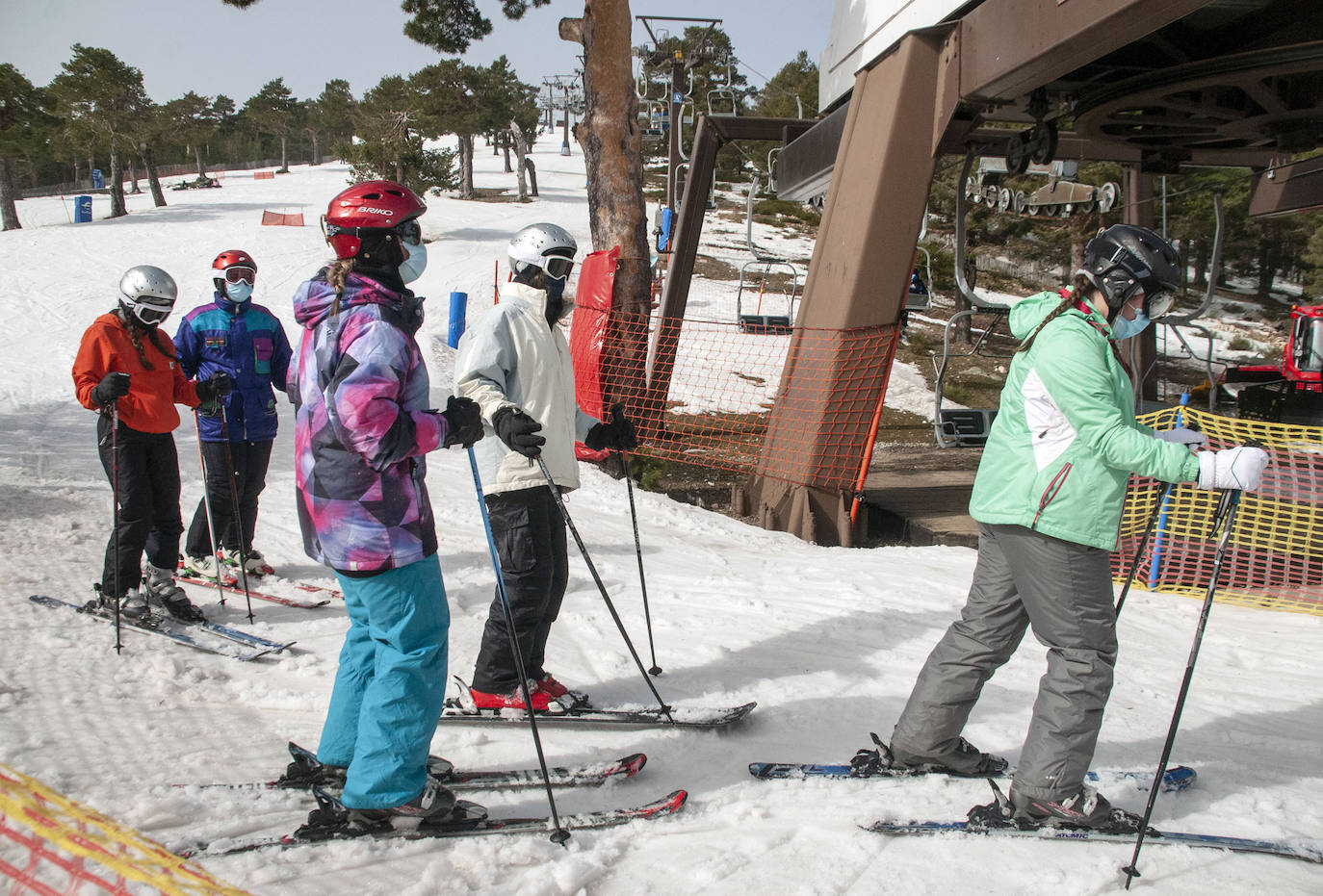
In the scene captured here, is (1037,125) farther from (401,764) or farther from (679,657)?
(401,764)

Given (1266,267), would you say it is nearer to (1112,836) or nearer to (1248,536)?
(1248,536)

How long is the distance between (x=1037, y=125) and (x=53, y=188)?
65430 millimetres

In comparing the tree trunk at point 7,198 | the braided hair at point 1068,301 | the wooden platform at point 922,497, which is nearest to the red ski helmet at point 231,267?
the braided hair at point 1068,301

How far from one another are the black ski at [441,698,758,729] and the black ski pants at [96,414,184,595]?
206cm

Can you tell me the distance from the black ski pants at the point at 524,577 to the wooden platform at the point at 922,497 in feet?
14.2

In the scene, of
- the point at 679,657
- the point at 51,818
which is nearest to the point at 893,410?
the point at 679,657

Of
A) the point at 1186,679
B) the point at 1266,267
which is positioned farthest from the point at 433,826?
the point at 1266,267

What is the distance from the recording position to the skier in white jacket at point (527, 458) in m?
3.29

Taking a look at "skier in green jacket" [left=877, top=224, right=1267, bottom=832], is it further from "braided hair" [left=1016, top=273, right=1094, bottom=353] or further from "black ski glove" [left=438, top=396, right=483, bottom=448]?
"black ski glove" [left=438, top=396, right=483, bottom=448]

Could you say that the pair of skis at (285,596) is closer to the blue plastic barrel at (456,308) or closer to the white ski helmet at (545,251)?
the white ski helmet at (545,251)

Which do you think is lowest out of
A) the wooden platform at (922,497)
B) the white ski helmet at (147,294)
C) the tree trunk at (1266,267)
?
the wooden platform at (922,497)

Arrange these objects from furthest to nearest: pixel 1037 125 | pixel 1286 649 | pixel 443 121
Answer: pixel 443 121 < pixel 1037 125 < pixel 1286 649

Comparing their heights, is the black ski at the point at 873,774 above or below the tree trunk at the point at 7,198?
below

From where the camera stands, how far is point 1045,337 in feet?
8.72
